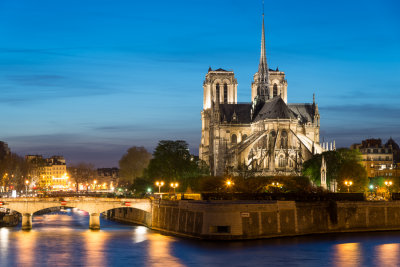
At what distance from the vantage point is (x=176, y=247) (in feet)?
181

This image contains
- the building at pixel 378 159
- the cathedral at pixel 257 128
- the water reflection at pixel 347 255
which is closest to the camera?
the water reflection at pixel 347 255

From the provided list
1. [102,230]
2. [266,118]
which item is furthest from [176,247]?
[266,118]

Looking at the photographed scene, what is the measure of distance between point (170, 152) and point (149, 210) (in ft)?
105

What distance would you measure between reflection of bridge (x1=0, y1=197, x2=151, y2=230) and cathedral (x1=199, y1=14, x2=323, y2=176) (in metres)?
30.3

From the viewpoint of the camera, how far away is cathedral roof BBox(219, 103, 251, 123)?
401 feet

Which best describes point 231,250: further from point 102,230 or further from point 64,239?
point 102,230

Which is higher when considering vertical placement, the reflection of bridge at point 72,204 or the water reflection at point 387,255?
the reflection of bridge at point 72,204

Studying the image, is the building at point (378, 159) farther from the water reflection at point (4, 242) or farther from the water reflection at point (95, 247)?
the water reflection at point (4, 242)

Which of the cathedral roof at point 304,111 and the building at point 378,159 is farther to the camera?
the building at point 378,159

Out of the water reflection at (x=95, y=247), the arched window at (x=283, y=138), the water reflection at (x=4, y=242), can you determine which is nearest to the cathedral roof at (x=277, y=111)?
the arched window at (x=283, y=138)

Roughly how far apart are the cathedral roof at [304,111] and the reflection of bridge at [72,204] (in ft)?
180

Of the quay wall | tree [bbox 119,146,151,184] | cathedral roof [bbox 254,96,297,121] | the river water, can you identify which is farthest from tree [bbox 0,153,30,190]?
the river water

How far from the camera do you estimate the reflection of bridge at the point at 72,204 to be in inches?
2796

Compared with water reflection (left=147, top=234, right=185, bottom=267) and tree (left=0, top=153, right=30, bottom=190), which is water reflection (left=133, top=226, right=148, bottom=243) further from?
tree (left=0, top=153, right=30, bottom=190)
